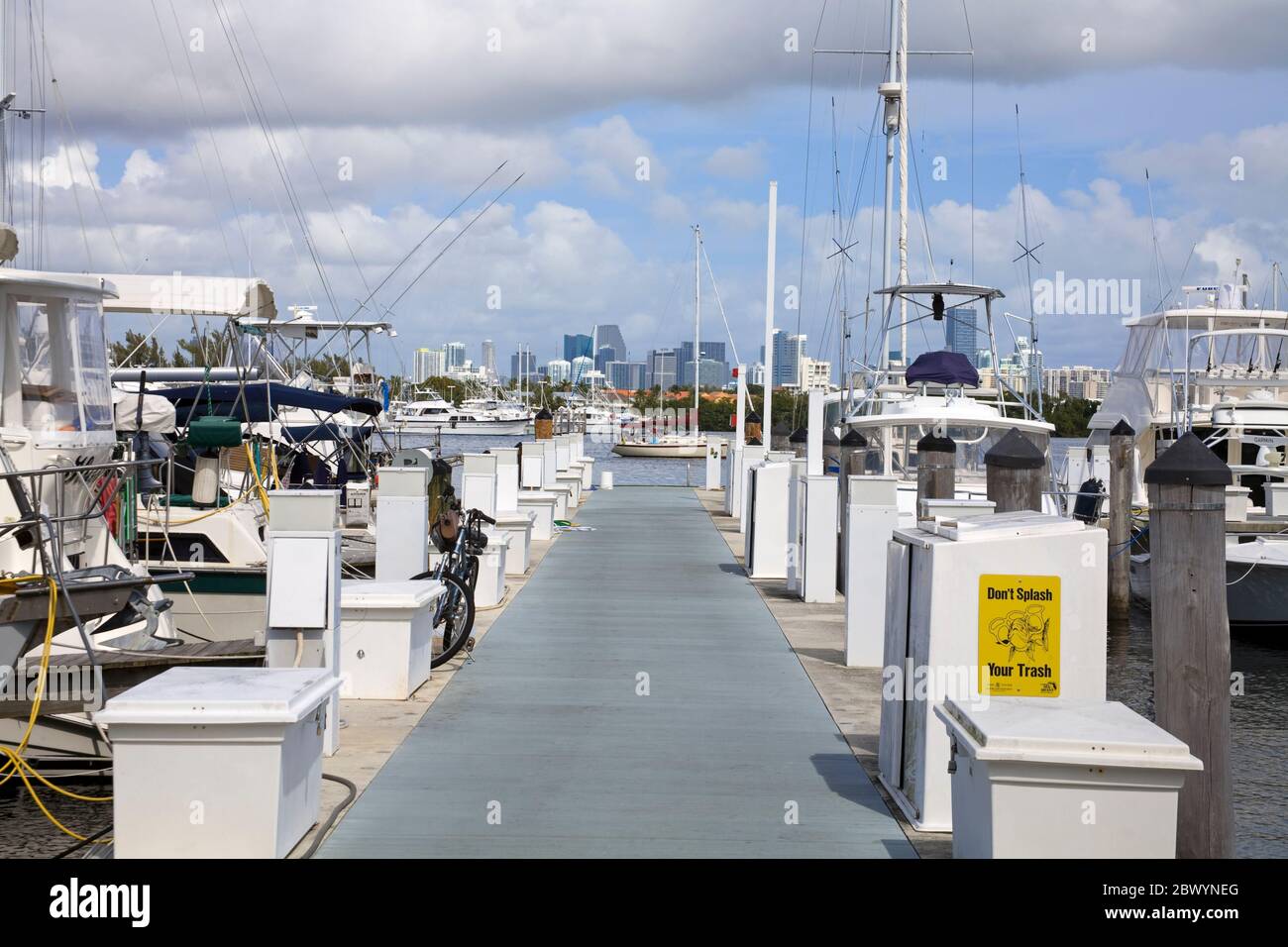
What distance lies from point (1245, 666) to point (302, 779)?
14.5m

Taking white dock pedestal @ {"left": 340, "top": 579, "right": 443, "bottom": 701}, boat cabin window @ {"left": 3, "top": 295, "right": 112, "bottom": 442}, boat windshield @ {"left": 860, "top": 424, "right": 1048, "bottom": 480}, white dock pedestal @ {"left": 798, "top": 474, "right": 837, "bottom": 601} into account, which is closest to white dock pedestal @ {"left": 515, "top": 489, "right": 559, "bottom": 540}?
boat windshield @ {"left": 860, "top": 424, "right": 1048, "bottom": 480}

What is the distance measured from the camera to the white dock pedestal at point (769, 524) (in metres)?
17.6

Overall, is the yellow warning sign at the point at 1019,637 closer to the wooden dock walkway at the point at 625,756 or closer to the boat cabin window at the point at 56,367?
the wooden dock walkway at the point at 625,756

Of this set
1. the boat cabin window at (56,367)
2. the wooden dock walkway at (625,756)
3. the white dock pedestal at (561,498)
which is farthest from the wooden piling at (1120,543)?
the boat cabin window at (56,367)

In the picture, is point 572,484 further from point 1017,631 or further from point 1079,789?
point 1079,789

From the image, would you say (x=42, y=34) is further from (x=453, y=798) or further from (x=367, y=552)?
(x=453, y=798)

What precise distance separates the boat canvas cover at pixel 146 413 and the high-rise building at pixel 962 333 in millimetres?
14338

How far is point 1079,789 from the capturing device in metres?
5.36

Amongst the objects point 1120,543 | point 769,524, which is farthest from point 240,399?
point 1120,543

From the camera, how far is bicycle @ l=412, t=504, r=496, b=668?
1130cm

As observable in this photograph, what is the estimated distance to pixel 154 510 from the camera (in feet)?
46.8
